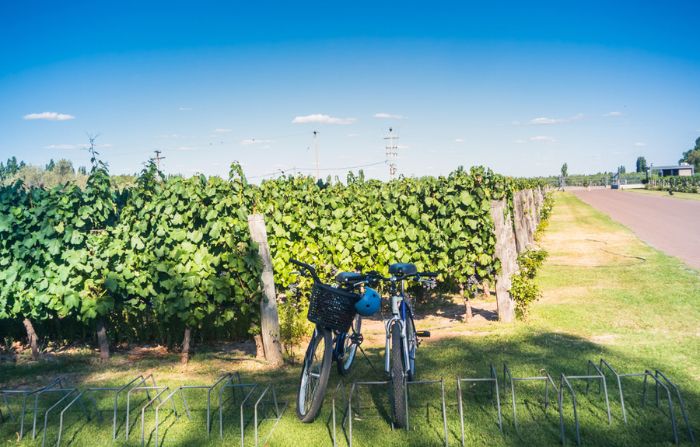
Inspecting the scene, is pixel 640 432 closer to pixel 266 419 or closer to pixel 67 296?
pixel 266 419

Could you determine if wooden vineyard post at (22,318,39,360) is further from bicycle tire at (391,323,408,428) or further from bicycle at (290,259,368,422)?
bicycle tire at (391,323,408,428)

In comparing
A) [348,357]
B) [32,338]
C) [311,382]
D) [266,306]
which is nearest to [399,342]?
[311,382]

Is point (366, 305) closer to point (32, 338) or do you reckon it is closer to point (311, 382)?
point (311, 382)

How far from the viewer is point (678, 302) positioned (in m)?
8.00

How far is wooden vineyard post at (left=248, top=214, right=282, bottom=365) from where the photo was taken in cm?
614

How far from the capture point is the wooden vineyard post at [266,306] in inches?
242

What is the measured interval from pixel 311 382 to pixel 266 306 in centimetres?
182

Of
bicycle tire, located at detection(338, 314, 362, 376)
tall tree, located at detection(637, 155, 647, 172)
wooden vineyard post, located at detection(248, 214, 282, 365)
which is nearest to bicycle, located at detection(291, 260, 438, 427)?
bicycle tire, located at detection(338, 314, 362, 376)

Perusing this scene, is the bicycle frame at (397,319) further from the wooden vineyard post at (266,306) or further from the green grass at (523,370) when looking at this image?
the wooden vineyard post at (266,306)

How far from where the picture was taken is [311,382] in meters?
4.55

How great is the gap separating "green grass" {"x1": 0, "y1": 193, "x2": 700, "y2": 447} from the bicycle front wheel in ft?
0.44

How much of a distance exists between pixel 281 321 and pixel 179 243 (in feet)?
5.70

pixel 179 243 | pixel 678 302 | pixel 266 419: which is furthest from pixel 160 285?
pixel 678 302

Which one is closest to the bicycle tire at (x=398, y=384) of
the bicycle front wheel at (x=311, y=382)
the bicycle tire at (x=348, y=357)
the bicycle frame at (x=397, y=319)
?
the bicycle frame at (x=397, y=319)
